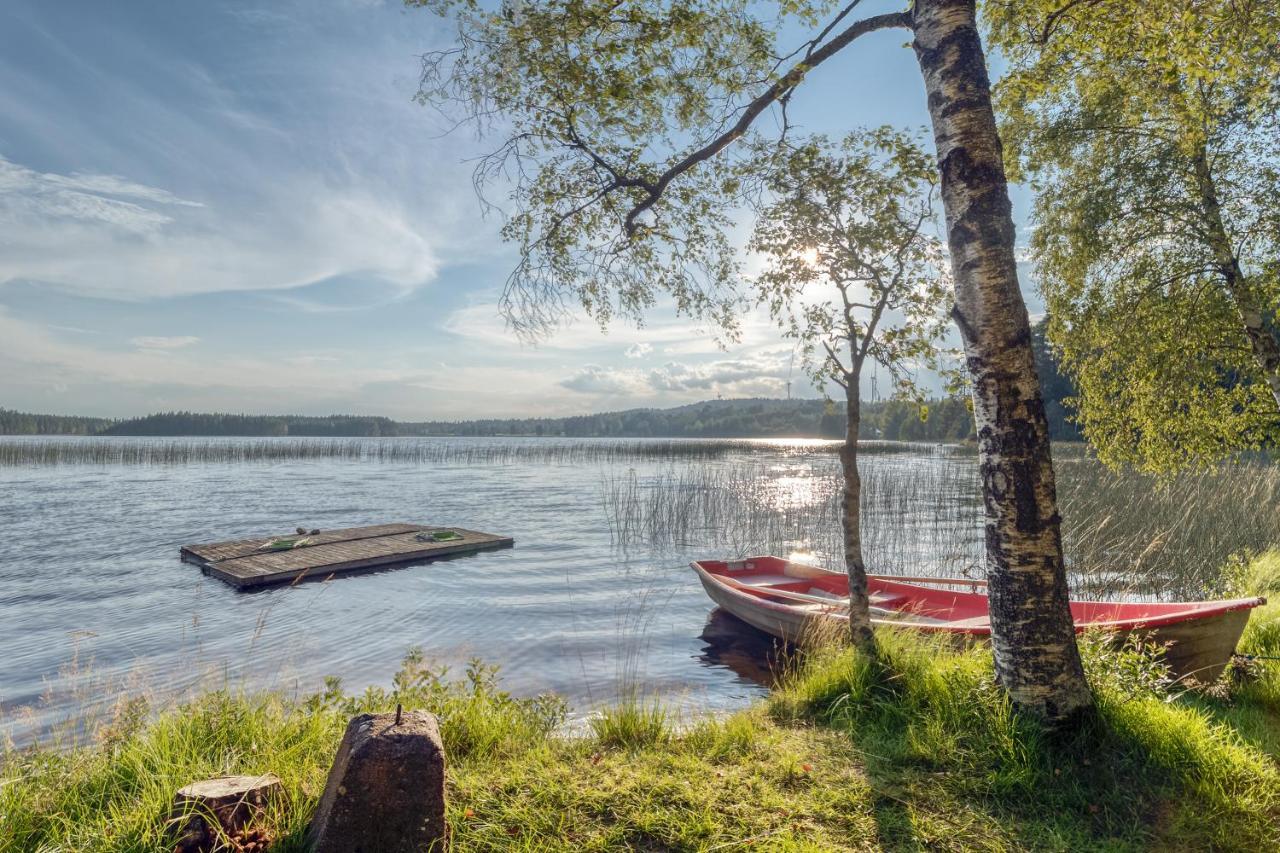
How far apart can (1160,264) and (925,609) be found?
5945mm

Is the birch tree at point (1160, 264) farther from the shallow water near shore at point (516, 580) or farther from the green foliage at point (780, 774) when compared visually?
the green foliage at point (780, 774)

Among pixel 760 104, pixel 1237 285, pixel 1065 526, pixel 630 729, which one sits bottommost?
pixel 1065 526

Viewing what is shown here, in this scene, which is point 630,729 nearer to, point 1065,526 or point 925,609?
point 925,609

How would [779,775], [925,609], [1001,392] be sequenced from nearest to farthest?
[779,775], [1001,392], [925,609]

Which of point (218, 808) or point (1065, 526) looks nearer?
point (218, 808)

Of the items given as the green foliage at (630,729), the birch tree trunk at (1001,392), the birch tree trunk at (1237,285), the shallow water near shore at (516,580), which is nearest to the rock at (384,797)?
the green foliage at (630,729)

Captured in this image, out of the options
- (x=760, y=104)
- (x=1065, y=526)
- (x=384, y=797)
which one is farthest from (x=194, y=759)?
(x=1065, y=526)

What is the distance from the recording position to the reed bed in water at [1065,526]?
42.0ft

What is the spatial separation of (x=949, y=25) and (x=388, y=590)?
13149 mm

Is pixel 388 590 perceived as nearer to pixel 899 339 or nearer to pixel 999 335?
pixel 899 339

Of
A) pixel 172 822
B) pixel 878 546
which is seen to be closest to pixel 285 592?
pixel 172 822

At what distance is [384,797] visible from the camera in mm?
2916

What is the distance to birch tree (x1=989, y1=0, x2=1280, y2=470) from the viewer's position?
→ 898 cm

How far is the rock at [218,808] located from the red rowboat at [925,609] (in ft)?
18.0
